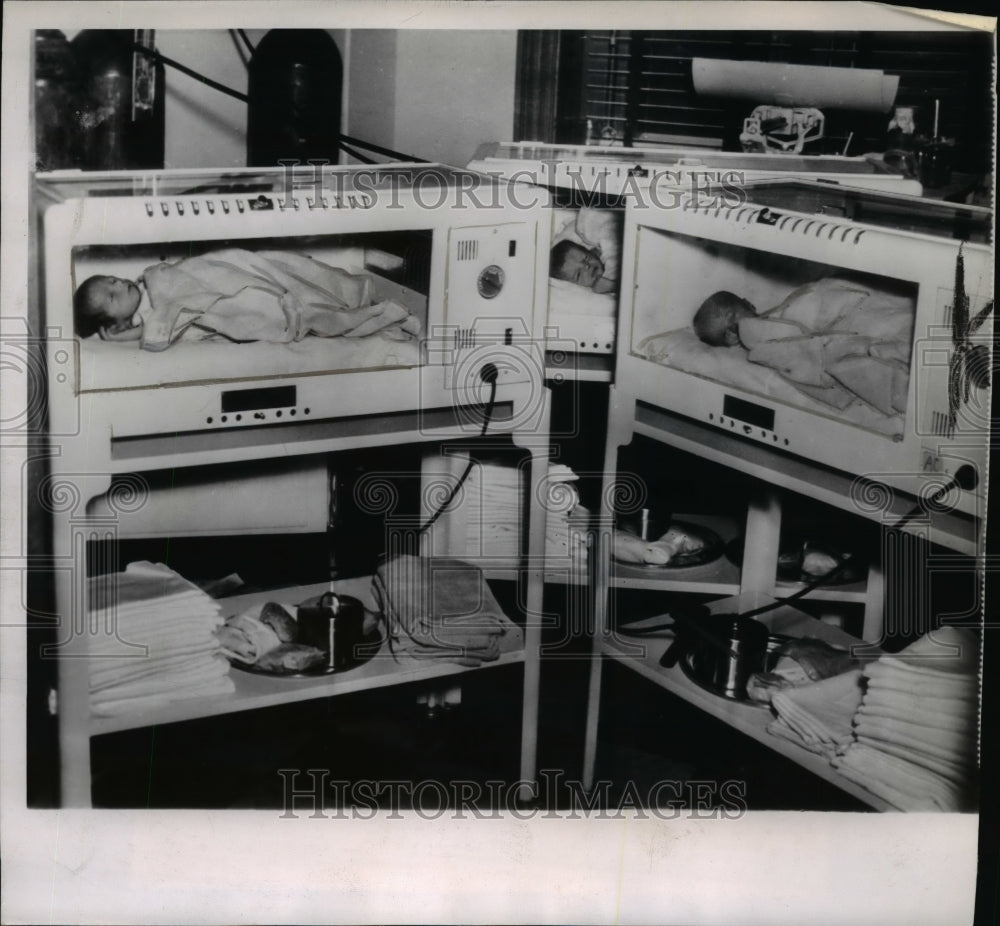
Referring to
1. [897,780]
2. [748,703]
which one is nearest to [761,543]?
[748,703]

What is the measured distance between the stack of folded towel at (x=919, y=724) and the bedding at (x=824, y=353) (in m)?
0.25

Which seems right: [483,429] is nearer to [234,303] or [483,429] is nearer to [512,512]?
[512,512]

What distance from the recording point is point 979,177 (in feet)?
3.40

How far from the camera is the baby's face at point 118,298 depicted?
1.00 meters

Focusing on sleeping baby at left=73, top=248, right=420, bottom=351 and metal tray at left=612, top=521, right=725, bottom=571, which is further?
metal tray at left=612, top=521, right=725, bottom=571

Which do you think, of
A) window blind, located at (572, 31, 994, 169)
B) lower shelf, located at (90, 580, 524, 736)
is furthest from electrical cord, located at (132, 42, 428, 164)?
lower shelf, located at (90, 580, 524, 736)

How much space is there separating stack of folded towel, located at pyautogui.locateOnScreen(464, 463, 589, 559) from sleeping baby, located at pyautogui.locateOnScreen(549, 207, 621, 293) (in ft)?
0.67

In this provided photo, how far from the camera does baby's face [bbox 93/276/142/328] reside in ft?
3.29

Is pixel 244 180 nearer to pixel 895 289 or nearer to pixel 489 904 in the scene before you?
pixel 895 289

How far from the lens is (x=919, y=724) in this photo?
3.51 ft

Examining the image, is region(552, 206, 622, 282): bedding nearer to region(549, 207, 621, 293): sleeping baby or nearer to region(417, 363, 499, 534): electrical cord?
region(549, 207, 621, 293): sleeping baby

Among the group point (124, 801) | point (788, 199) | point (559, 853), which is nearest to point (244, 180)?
point (788, 199)

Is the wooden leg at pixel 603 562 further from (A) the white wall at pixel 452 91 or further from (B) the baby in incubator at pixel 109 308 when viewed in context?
(B) the baby in incubator at pixel 109 308

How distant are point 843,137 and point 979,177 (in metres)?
0.14
